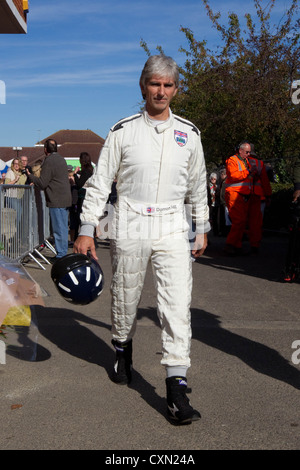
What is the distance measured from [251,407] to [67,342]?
211 cm

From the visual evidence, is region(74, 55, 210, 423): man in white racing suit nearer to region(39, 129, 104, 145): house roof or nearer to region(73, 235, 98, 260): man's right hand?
region(73, 235, 98, 260): man's right hand

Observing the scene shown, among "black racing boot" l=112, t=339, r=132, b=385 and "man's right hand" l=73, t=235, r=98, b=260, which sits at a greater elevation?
"man's right hand" l=73, t=235, r=98, b=260

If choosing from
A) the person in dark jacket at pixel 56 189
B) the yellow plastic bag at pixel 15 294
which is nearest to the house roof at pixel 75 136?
the person in dark jacket at pixel 56 189

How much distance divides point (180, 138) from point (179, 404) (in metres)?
1.56

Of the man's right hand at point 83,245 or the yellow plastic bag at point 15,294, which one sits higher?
the man's right hand at point 83,245

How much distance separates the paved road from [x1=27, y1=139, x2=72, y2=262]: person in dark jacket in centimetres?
354

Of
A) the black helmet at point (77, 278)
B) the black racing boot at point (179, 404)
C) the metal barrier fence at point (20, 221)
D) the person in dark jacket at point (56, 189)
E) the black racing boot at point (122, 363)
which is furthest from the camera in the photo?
the person in dark jacket at point (56, 189)

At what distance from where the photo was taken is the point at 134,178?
4.16 metres

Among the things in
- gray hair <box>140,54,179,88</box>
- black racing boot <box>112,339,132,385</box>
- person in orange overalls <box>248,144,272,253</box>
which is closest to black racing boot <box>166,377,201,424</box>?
black racing boot <box>112,339,132,385</box>

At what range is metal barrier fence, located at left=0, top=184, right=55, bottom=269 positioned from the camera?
29.0ft

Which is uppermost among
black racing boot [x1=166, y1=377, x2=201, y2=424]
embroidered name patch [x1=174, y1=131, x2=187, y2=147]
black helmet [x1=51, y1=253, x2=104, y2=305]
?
embroidered name patch [x1=174, y1=131, x2=187, y2=147]

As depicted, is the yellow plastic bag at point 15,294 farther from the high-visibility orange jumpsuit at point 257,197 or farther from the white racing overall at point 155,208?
the high-visibility orange jumpsuit at point 257,197

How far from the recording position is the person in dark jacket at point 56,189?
11078 mm

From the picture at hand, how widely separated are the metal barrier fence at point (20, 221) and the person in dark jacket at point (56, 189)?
0.82 ft
